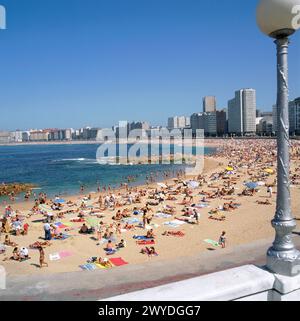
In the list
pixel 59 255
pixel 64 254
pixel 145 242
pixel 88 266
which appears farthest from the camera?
pixel 145 242

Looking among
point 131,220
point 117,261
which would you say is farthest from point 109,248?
point 131,220

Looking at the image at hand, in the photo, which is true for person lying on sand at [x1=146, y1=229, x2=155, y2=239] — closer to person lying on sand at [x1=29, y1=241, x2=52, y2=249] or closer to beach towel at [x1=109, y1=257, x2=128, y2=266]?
beach towel at [x1=109, y1=257, x2=128, y2=266]

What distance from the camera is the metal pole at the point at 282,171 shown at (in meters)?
3.03

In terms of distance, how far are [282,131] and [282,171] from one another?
0.35 meters

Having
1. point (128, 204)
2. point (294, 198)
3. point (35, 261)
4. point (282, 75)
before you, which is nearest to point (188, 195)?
point (128, 204)

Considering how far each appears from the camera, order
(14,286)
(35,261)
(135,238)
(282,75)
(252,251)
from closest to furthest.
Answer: (282,75) < (14,286) < (252,251) < (35,261) < (135,238)

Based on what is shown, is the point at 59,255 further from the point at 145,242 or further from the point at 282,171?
the point at 282,171

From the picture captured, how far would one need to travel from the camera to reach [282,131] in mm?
3039

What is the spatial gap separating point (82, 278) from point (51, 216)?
1161cm

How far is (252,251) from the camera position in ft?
30.7

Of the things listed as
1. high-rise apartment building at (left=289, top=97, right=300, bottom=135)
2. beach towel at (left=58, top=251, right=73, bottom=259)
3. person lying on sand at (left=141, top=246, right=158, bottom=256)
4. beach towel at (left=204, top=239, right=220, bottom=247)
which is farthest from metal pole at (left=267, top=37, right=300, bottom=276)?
high-rise apartment building at (left=289, top=97, right=300, bottom=135)
